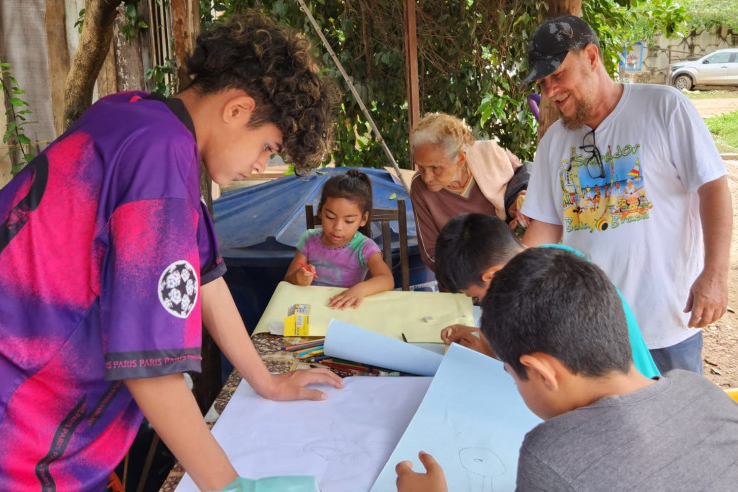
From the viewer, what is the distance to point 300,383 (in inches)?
62.1

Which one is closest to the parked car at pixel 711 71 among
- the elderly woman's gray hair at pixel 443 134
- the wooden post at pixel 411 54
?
the wooden post at pixel 411 54

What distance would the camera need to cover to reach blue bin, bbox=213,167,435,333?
11.1 feet

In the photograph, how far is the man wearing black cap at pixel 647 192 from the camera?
188 cm

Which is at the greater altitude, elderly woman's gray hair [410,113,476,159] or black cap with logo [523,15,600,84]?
black cap with logo [523,15,600,84]

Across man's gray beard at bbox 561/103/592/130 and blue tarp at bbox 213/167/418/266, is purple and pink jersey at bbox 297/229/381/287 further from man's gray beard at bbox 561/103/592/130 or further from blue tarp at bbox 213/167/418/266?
man's gray beard at bbox 561/103/592/130

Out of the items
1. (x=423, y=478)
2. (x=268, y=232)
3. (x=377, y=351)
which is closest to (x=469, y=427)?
(x=423, y=478)

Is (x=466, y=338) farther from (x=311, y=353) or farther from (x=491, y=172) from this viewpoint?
(x=491, y=172)

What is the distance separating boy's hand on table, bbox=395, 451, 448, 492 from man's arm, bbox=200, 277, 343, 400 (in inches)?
15.9

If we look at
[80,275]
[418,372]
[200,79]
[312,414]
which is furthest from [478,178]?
[80,275]

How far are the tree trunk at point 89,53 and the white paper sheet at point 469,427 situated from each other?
1.85 meters

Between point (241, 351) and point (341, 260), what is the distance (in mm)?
1304

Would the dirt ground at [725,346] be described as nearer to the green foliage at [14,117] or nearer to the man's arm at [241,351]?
the man's arm at [241,351]

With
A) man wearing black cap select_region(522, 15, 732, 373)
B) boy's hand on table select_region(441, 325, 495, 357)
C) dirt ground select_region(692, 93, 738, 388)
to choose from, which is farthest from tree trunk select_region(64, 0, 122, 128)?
dirt ground select_region(692, 93, 738, 388)

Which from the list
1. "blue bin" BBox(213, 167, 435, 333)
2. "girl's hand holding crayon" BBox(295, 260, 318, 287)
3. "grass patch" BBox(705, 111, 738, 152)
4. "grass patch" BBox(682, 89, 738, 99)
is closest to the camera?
"girl's hand holding crayon" BBox(295, 260, 318, 287)
